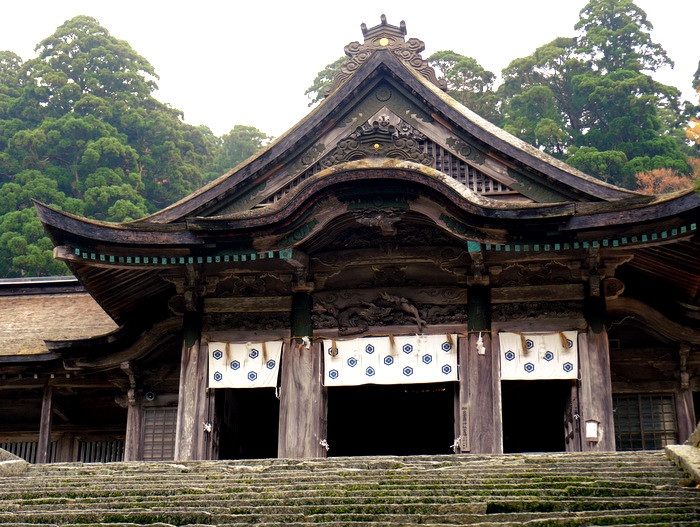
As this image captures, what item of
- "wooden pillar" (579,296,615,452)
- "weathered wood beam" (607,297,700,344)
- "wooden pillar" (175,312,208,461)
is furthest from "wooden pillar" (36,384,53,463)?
"weathered wood beam" (607,297,700,344)

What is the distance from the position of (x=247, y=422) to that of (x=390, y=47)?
6.95 meters

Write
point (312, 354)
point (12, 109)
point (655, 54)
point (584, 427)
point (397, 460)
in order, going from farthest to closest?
point (655, 54) < point (12, 109) < point (312, 354) < point (584, 427) < point (397, 460)

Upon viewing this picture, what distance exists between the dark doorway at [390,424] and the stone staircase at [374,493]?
847cm

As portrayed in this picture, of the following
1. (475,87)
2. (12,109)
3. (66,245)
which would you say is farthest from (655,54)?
(66,245)

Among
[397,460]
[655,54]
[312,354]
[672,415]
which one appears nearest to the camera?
[397,460]

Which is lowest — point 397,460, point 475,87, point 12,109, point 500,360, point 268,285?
point 397,460

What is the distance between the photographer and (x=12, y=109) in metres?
38.9

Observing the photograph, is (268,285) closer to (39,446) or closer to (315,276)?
(315,276)

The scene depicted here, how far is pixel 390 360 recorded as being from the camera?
46.6ft

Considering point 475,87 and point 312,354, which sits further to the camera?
point 475,87

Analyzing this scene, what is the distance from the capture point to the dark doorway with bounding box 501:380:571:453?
17250mm

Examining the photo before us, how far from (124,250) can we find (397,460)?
5552mm

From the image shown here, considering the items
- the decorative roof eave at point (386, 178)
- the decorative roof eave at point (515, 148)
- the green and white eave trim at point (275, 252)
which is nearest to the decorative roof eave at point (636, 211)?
the decorative roof eave at point (386, 178)

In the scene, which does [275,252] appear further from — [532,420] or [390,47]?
[532,420]
